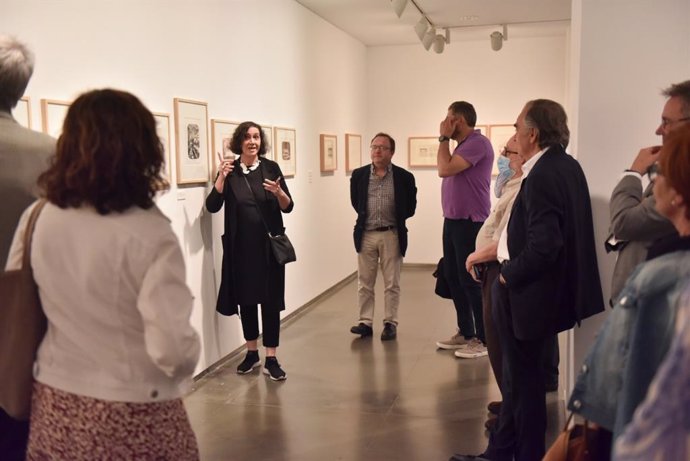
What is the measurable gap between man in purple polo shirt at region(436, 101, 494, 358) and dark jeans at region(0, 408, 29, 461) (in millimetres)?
3424

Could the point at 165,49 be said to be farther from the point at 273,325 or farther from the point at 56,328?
the point at 56,328

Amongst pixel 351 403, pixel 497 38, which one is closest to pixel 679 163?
pixel 351 403

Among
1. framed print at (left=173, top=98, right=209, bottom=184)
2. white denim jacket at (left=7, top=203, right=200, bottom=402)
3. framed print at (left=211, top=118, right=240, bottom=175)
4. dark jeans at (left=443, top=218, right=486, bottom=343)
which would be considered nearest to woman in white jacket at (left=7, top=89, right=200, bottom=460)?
white denim jacket at (left=7, top=203, right=200, bottom=402)

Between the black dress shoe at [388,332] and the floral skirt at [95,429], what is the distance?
153 inches

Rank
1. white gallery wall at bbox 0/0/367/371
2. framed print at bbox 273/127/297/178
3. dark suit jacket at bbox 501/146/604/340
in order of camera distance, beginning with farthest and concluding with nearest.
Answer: framed print at bbox 273/127/297/178 < white gallery wall at bbox 0/0/367/371 < dark suit jacket at bbox 501/146/604/340


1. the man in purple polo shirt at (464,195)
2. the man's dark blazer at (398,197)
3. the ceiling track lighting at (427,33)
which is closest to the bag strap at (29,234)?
the man in purple polo shirt at (464,195)

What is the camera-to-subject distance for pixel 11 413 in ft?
5.48

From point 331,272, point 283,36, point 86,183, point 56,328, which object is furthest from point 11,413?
point 331,272

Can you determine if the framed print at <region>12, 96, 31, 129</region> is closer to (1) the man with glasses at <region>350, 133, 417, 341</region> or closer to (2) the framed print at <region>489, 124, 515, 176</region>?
(1) the man with glasses at <region>350, 133, 417, 341</region>

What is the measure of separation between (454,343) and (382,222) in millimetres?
1139

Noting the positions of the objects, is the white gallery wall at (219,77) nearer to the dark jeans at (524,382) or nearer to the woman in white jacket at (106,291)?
the woman in white jacket at (106,291)

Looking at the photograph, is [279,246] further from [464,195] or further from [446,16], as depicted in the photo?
[446,16]

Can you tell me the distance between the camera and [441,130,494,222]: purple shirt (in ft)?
15.7

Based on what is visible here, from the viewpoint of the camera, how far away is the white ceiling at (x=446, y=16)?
21.9ft
